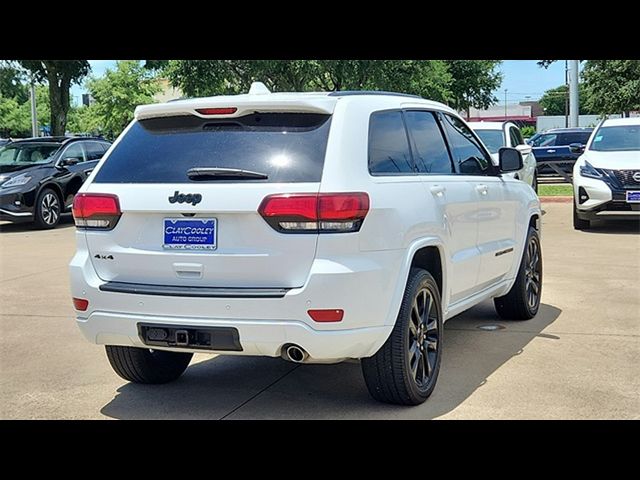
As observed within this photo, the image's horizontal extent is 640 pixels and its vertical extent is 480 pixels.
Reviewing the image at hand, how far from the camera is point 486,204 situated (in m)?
5.79

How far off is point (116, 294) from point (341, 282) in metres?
1.28

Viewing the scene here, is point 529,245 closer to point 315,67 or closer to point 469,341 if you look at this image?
point 469,341

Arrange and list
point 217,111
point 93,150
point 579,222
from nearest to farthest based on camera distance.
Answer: point 217,111 < point 579,222 < point 93,150

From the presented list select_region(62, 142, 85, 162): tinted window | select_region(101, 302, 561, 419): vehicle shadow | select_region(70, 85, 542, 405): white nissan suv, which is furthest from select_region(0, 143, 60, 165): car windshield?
select_region(70, 85, 542, 405): white nissan suv

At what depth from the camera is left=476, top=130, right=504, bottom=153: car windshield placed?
45.0 ft

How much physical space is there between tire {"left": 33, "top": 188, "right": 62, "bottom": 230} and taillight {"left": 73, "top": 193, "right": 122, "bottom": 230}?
36.7 ft

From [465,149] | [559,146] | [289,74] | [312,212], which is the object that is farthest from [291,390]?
[559,146]

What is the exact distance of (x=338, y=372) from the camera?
5.41m

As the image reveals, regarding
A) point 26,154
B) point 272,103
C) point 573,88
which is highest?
point 573,88

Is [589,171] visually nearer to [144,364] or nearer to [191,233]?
[144,364]

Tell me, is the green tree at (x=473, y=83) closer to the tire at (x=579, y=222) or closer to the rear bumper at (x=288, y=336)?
the tire at (x=579, y=222)

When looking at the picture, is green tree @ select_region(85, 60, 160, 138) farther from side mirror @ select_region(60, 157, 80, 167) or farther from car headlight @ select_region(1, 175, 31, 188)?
car headlight @ select_region(1, 175, 31, 188)

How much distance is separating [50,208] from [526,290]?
11137 mm
